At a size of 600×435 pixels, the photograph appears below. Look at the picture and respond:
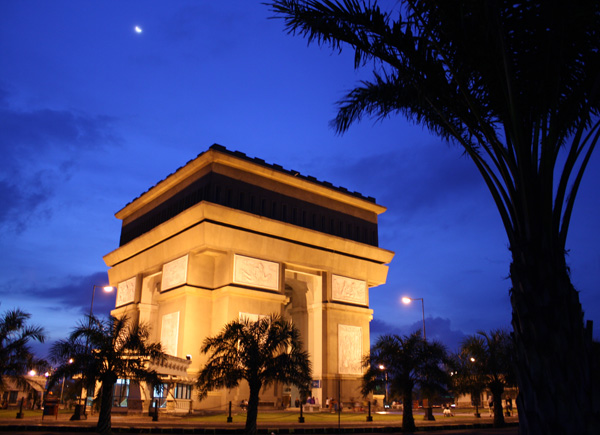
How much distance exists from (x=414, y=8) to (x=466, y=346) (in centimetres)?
2680

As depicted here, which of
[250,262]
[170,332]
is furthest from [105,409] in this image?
[250,262]

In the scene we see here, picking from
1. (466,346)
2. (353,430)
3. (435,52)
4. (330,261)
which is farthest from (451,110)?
(330,261)

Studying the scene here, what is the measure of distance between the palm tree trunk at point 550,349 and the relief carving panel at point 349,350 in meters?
41.4

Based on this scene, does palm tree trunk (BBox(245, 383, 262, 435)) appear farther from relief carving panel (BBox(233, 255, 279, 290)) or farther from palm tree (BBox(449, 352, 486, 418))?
relief carving panel (BBox(233, 255, 279, 290))

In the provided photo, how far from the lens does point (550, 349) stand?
893 centimetres

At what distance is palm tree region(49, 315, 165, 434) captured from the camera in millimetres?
21312

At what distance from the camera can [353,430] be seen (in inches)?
1037

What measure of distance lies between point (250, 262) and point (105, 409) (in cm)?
2532

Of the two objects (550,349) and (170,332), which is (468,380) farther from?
(170,332)

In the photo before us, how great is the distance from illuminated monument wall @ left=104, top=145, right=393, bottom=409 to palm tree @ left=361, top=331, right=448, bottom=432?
14035mm

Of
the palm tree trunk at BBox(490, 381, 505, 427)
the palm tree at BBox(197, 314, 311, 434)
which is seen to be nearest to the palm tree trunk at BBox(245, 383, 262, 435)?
the palm tree at BBox(197, 314, 311, 434)

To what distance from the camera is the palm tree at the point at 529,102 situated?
8.84 metres

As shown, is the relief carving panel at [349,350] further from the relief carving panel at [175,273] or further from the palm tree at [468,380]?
the palm tree at [468,380]

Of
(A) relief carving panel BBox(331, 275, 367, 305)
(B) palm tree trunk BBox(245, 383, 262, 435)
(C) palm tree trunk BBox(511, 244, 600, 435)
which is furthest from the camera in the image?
(A) relief carving panel BBox(331, 275, 367, 305)
